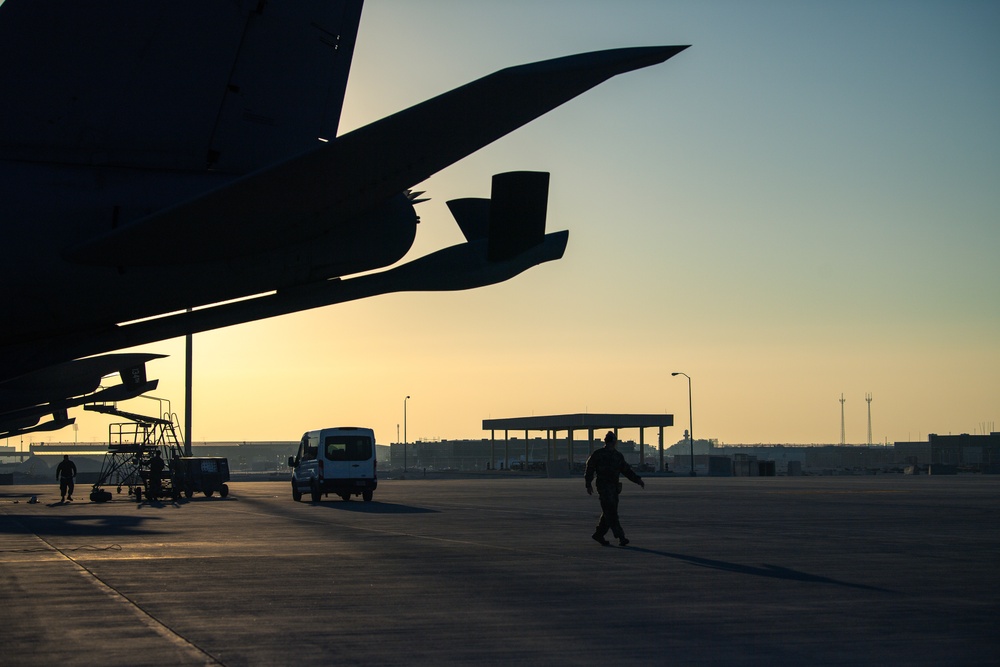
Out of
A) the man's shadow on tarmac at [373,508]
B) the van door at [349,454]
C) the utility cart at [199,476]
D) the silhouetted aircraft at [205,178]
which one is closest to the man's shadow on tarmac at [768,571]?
the silhouetted aircraft at [205,178]

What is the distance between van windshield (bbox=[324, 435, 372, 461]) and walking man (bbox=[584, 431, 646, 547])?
18.9 m

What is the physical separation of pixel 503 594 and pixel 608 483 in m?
5.77

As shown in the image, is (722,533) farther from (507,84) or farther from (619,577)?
(507,84)

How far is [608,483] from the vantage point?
1600cm

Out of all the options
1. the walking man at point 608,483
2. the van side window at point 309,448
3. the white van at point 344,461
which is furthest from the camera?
the van side window at point 309,448

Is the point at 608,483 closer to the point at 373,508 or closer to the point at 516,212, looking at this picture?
the point at 516,212

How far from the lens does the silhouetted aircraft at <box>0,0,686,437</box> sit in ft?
20.4

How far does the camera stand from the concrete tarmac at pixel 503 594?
747 cm

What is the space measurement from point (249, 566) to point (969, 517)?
53.0 ft

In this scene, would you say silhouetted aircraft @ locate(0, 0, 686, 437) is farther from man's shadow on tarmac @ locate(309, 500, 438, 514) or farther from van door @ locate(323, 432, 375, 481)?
van door @ locate(323, 432, 375, 481)

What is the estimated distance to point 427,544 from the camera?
1639 centimetres

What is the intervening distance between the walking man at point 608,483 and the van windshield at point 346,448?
18.9m

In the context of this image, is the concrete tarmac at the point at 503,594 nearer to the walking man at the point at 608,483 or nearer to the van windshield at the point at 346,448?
the walking man at the point at 608,483

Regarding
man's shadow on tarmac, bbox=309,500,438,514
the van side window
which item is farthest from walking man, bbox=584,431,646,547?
the van side window
